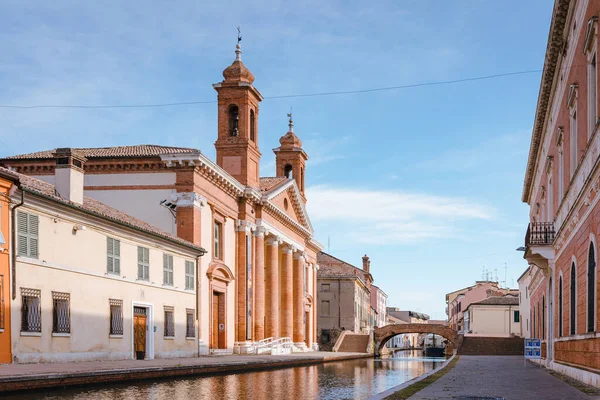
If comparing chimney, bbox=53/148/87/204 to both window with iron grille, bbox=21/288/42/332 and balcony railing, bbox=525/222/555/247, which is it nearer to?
window with iron grille, bbox=21/288/42/332

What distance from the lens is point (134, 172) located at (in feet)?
117

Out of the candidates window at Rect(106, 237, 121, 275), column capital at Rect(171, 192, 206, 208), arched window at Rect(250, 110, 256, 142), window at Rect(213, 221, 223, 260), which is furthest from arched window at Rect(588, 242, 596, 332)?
arched window at Rect(250, 110, 256, 142)

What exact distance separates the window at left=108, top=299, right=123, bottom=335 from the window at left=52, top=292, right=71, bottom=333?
2.76 metres

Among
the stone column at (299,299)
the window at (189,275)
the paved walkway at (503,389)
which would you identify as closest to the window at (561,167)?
the paved walkway at (503,389)

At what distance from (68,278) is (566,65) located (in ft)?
48.2

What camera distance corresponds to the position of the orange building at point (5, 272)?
20484 millimetres

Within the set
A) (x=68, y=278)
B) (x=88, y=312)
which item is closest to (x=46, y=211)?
(x=68, y=278)

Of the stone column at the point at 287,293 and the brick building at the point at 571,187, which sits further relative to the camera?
the stone column at the point at 287,293

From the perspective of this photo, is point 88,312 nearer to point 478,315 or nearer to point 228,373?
point 228,373

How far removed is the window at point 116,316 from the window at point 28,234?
4792 millimetres

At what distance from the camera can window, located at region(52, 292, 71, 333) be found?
912 inches

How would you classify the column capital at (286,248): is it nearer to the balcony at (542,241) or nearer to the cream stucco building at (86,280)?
the cream stucco building at (86,280)

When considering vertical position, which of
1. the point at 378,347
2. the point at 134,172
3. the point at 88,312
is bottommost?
the point at 378,347

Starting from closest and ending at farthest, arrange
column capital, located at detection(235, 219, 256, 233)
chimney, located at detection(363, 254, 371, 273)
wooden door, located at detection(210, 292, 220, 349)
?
wooden door, located at detection(210, 292, 220, 349), column capital, located at detection(235, 219, 256, 233), chimney, located at detection(363, 254, 371, 273)
